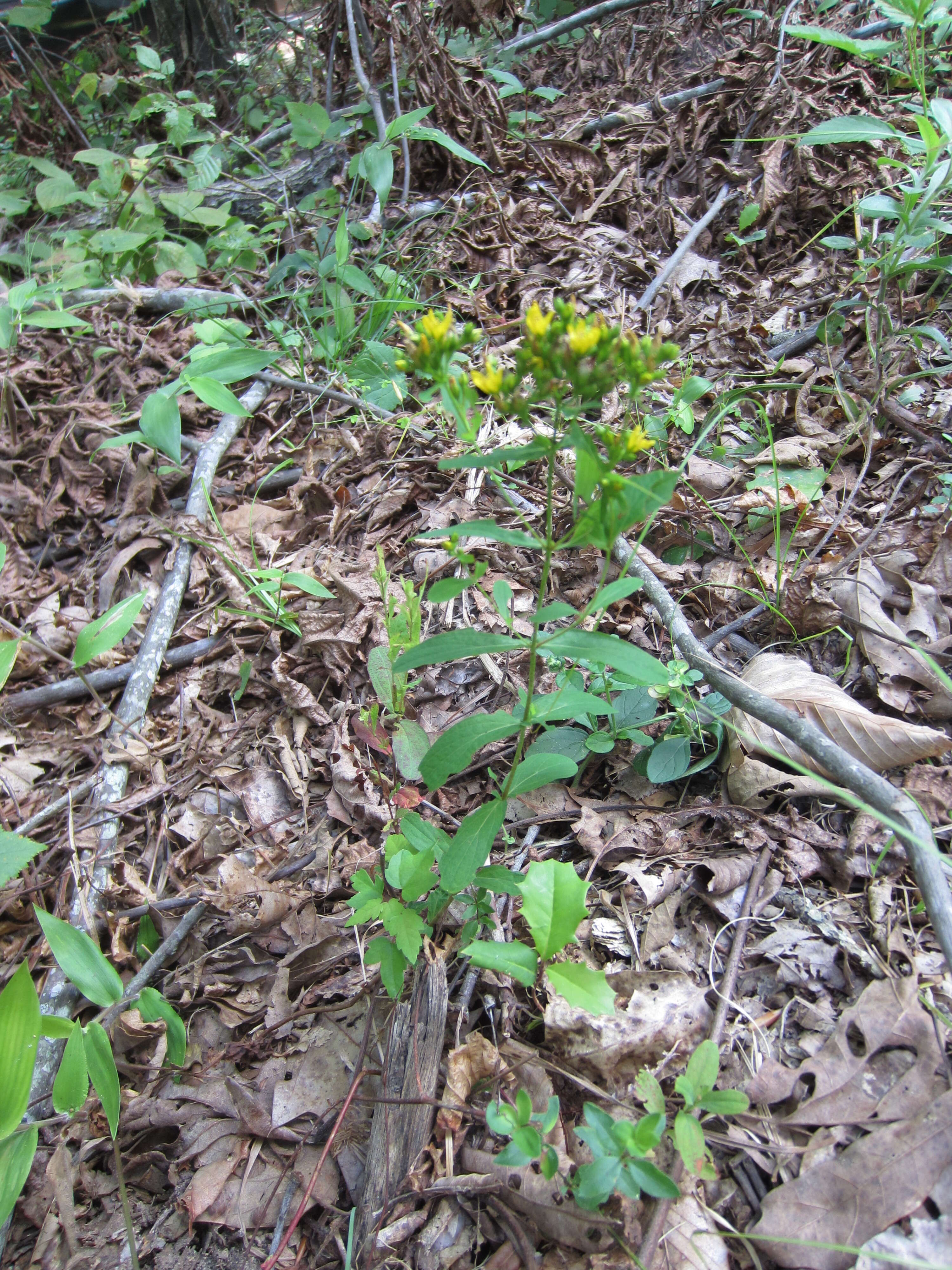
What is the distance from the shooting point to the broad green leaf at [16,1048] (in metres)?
1.27

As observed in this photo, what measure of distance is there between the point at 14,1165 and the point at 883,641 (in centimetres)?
211

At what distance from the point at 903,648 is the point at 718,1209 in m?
1.20

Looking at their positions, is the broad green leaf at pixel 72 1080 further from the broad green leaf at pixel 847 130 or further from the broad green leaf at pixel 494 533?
the broad green leaf at pixel 847 130

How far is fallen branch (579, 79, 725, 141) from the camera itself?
350 centimetres

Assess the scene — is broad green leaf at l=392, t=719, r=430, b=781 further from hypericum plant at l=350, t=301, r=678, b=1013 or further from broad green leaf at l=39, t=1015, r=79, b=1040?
broad green leaf at l=39, t=1015, r=79, b=1040

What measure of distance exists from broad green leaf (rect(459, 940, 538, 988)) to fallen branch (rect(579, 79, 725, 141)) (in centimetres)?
398

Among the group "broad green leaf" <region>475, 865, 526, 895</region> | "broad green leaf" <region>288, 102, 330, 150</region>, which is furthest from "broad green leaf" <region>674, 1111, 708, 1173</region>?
"broad green leaf" <region>288, 102, 330, 150</region>

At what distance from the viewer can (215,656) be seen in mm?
2242

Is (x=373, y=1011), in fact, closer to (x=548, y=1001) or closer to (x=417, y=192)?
(x=548, y=1001)

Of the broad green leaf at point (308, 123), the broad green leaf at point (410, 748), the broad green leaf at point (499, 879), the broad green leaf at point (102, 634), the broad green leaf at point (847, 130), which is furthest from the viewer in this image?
the broad green leaf at point (308, 123)

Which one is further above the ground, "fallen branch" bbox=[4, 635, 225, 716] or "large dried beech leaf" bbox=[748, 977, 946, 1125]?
"fallen branch" bbox=[4, 635, 225, 716]

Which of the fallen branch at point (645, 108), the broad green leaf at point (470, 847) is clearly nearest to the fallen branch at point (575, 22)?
the fallen branch at point (645, 108)

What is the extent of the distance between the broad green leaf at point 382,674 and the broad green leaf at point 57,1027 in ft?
2.94

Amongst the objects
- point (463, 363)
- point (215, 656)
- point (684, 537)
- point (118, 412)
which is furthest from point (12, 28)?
point (684, 537)
